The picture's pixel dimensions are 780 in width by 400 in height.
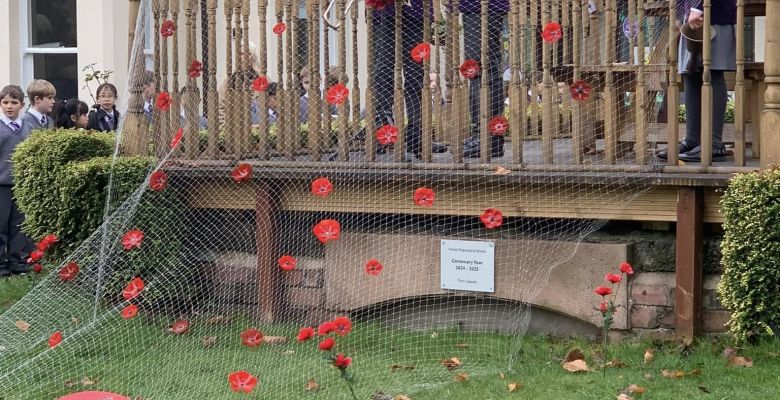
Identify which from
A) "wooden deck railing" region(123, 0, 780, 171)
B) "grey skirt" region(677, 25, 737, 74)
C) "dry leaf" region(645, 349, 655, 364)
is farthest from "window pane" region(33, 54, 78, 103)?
"dry leaf" region(645, 349, 655, 364)

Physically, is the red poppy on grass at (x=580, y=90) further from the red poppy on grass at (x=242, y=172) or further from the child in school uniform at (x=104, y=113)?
the child in school uniform at (x=104, y=113)

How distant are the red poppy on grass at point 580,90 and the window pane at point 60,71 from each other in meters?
7.67

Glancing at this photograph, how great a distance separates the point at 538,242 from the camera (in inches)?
265

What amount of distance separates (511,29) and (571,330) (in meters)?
1.73

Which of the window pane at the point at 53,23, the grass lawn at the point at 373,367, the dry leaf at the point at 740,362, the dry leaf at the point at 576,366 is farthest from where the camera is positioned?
the window pane at the point at 53,23

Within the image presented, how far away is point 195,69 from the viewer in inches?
296

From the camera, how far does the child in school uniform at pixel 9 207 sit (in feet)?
31.1

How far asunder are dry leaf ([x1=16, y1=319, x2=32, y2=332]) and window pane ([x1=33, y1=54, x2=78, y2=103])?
6.54 metres

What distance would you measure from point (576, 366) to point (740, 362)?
79 cm

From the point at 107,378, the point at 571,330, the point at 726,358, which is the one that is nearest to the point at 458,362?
the point at 571,330

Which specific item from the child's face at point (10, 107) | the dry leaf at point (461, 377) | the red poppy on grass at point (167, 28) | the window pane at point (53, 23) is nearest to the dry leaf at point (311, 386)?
the dry leaf at point (461, 377)

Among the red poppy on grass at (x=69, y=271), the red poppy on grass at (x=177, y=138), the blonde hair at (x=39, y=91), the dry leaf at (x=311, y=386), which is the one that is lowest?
the dry leaf at (x=311, y=386)

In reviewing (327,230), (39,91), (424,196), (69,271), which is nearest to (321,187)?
(327,230)

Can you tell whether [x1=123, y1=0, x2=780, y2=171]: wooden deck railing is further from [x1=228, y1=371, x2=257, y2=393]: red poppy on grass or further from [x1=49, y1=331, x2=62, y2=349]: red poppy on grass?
[x1=228, y1=371, x2=257, y2=393]: red poppy on grass
